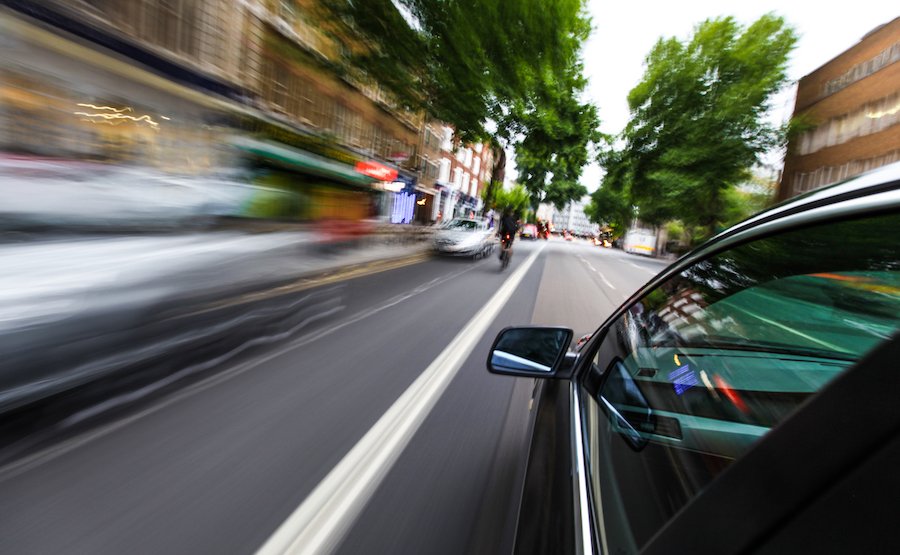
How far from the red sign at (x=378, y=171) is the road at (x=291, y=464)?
17047mm

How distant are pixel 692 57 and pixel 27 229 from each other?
29.3 meters

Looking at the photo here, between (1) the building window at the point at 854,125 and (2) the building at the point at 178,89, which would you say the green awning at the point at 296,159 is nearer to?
(2) the building at the point at 178,89

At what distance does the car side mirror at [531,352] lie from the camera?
5.51 feet

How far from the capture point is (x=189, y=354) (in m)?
3.68

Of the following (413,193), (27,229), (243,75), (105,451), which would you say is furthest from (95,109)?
(413,193)

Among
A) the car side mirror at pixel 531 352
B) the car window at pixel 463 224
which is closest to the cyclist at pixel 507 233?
the car window at pixel 463 224

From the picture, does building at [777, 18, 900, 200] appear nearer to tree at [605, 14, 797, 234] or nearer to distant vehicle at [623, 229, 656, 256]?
tree at [605, 14, 797, 234]

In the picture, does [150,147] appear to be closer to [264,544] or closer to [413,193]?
[264,544]

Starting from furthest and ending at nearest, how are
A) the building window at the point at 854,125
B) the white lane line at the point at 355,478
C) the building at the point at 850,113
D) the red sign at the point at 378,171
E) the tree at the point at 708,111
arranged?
the tree at the point at 708,111, the red sign at the point at 378,171, the building at the point at 850,113, the building window at the point at 854,125, the white lane line at the point at 355,478

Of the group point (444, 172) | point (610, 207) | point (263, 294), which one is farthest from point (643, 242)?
point (263, 294)

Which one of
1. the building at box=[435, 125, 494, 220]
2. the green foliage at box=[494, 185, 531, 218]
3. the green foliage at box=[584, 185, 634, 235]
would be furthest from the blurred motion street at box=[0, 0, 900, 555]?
the green foliage at box=[584, 185, 634, 235]

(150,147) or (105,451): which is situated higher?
(150,147)

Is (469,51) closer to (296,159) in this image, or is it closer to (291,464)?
(296,159)

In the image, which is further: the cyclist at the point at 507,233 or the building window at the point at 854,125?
the building window at the point at 854,125
